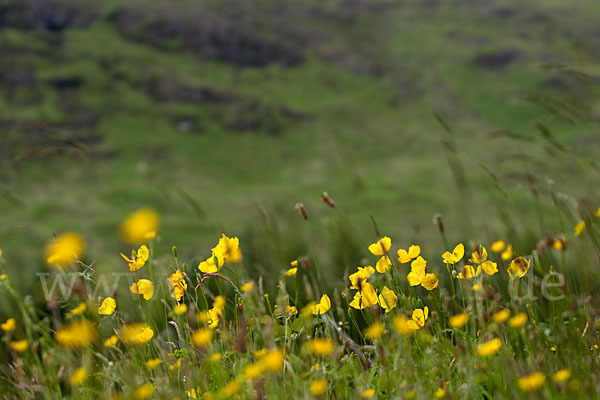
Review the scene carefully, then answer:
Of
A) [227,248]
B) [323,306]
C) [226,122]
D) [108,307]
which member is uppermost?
[227,248]

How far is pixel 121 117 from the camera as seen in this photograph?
560 feet

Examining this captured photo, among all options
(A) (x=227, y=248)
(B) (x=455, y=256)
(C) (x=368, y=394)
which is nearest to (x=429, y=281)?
(B) (x=455, y=256)

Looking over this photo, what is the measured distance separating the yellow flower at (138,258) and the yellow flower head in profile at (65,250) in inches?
14.2

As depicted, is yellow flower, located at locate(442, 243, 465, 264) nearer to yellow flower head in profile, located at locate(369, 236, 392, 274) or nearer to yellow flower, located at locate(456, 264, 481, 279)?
yellow flower, located at locate(456, 264, 481, 279)

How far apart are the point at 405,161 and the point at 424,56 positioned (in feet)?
185

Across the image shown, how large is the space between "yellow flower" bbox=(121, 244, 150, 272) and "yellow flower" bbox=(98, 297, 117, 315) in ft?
0.78

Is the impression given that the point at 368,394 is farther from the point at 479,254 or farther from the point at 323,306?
the point at 479,254

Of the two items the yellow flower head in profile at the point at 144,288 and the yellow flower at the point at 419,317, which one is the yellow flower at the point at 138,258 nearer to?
the yellow flower head in profile at the point at 144,288

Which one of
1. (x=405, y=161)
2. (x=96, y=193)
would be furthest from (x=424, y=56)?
(x=96, y=193)

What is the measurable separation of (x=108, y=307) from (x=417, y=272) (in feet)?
5.76

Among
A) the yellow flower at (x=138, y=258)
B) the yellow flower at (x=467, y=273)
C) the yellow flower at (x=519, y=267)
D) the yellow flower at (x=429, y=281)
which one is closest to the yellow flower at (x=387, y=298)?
the yellow flower at (x=429, y=281)

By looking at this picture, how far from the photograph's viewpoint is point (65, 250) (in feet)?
9.75

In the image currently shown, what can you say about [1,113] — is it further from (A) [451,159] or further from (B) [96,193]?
(A) [451,159]

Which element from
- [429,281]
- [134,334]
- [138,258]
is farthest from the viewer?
[138,258]
